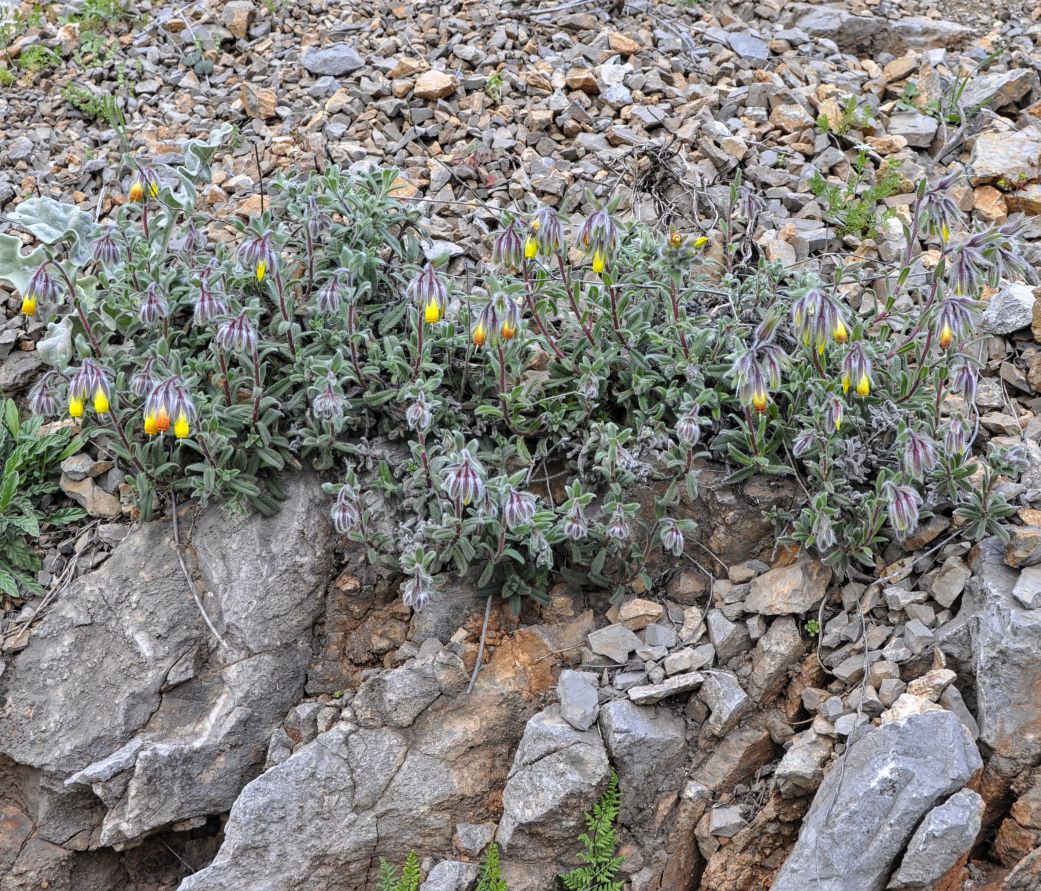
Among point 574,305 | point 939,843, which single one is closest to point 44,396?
point 574,305

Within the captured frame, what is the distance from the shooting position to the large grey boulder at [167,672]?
13.7 feet

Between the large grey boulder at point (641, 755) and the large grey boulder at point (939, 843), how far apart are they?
35.3 inches

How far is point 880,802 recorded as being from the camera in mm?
3322

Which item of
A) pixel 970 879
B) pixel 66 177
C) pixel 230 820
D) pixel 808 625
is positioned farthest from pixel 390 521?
pixel 66 177

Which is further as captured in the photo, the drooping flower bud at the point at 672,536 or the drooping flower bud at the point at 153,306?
the drooping flower bud at the point at 153,306

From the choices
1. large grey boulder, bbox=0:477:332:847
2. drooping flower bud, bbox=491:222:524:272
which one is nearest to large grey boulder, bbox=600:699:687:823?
large grey boulder, bbox=0:477:332:847

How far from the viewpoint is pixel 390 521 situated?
4.35 metres

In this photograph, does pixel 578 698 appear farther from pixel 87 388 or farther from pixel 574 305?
pixel 87 388

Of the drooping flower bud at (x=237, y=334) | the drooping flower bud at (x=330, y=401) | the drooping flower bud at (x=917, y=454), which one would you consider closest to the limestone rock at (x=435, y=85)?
the drooping flower bud at (x=237, y=334)

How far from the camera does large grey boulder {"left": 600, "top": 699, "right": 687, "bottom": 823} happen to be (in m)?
3.89

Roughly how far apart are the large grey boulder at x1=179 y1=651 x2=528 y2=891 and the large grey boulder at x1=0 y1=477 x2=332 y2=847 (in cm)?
33

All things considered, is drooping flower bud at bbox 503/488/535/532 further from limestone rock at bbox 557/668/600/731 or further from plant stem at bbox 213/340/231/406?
plant stem at bbox 213/340/231/406

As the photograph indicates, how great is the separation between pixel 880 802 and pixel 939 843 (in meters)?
0.20

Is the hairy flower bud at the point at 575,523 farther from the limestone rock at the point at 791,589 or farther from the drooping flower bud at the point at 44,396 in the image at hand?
the drooping flower bud at the point at 44,396
